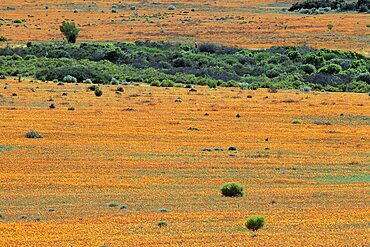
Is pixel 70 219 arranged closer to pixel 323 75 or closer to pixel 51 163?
pixel 51 163

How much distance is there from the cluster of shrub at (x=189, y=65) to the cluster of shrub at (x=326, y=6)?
32.6 m

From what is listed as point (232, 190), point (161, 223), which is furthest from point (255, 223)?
point (232, 190)

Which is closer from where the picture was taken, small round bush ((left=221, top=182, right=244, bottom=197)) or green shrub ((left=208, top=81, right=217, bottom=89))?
small round bush ((left=221, top=182, right=244, bottom=197))

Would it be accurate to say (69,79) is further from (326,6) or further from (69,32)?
(326,6)

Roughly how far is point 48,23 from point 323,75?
138 feet

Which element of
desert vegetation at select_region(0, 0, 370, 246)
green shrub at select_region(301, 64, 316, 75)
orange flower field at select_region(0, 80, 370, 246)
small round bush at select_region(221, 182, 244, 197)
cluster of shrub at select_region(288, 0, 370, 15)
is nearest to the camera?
orange flower field at select_region(0, 80, 370, 246)

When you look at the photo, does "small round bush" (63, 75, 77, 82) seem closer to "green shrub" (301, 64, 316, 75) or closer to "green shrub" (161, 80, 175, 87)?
"green shrub" (161, 80, 175, 87)

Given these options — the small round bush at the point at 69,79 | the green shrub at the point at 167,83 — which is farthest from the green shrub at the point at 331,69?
the small round bush at the point at 69,79

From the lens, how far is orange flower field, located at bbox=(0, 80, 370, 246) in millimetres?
15602

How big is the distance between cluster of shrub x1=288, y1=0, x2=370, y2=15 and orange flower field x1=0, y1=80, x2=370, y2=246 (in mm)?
61092

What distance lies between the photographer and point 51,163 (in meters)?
24.8

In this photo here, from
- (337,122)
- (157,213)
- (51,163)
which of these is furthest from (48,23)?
(157,213)

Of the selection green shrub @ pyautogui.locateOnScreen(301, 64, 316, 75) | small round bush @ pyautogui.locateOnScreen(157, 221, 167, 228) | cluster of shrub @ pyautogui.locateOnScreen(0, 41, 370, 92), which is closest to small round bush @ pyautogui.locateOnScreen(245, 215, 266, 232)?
small round bush @ pyautogui.locateOnScreen(157, 221, 167, 228)

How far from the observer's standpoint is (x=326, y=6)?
111 m
